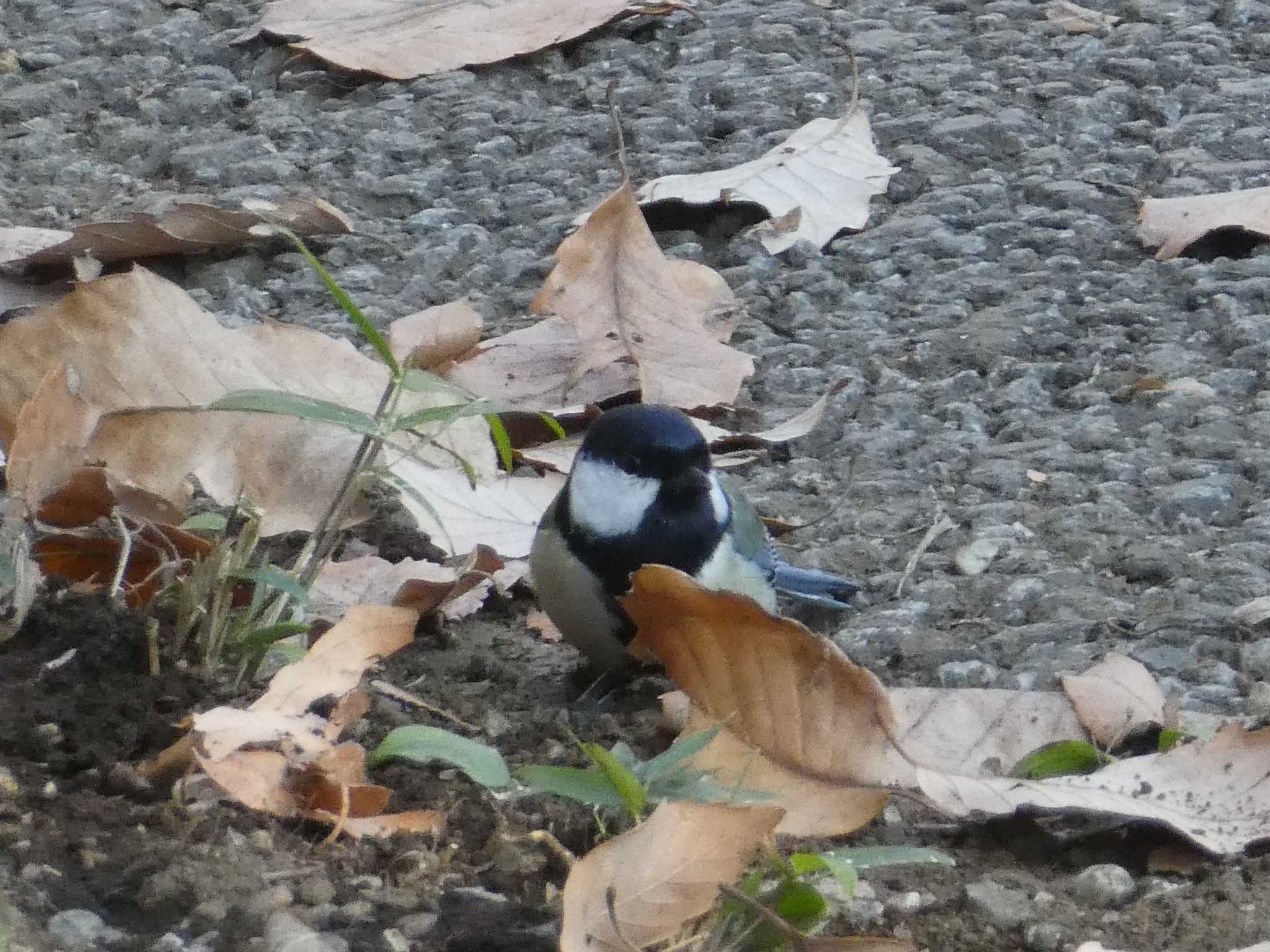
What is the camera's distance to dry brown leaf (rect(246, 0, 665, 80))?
12.0ft

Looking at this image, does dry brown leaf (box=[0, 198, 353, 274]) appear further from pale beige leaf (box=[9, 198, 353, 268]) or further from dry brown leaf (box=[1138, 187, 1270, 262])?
dry brown leaf (box=[1138, 187, 1270, 262])

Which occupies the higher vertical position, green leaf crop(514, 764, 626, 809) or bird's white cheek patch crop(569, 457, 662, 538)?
green leaf crop(514, 764, 626, 809)

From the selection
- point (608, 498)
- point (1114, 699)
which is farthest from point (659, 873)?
point (608, 498)

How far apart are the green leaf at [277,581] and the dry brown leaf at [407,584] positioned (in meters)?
0.33

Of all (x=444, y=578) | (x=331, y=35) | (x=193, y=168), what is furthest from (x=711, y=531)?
(x=331, y=35)

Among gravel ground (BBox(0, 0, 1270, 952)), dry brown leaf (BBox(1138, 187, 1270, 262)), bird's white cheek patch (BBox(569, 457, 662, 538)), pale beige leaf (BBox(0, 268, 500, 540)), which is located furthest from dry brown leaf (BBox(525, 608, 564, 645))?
dry brown leaf (BBox(1138, 187, 1270, 262))

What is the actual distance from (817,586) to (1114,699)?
0.54m

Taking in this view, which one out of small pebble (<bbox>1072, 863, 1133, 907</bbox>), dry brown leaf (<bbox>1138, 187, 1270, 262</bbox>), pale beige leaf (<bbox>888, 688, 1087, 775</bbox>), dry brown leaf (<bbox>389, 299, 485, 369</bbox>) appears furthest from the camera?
dry brown leaf (<bbox>1138, 187, 1270, 262</bbox>)

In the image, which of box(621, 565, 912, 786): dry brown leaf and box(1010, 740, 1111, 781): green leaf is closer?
box(621, 565, 912, 786): dry brown leaf

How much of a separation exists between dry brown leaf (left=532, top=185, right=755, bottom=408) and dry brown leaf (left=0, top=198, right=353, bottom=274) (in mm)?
468

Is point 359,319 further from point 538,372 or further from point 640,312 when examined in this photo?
point 640,312

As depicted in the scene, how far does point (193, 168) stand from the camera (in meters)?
3.38

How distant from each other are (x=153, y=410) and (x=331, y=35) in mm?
1671

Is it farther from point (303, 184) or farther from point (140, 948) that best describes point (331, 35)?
point (140, 948)
